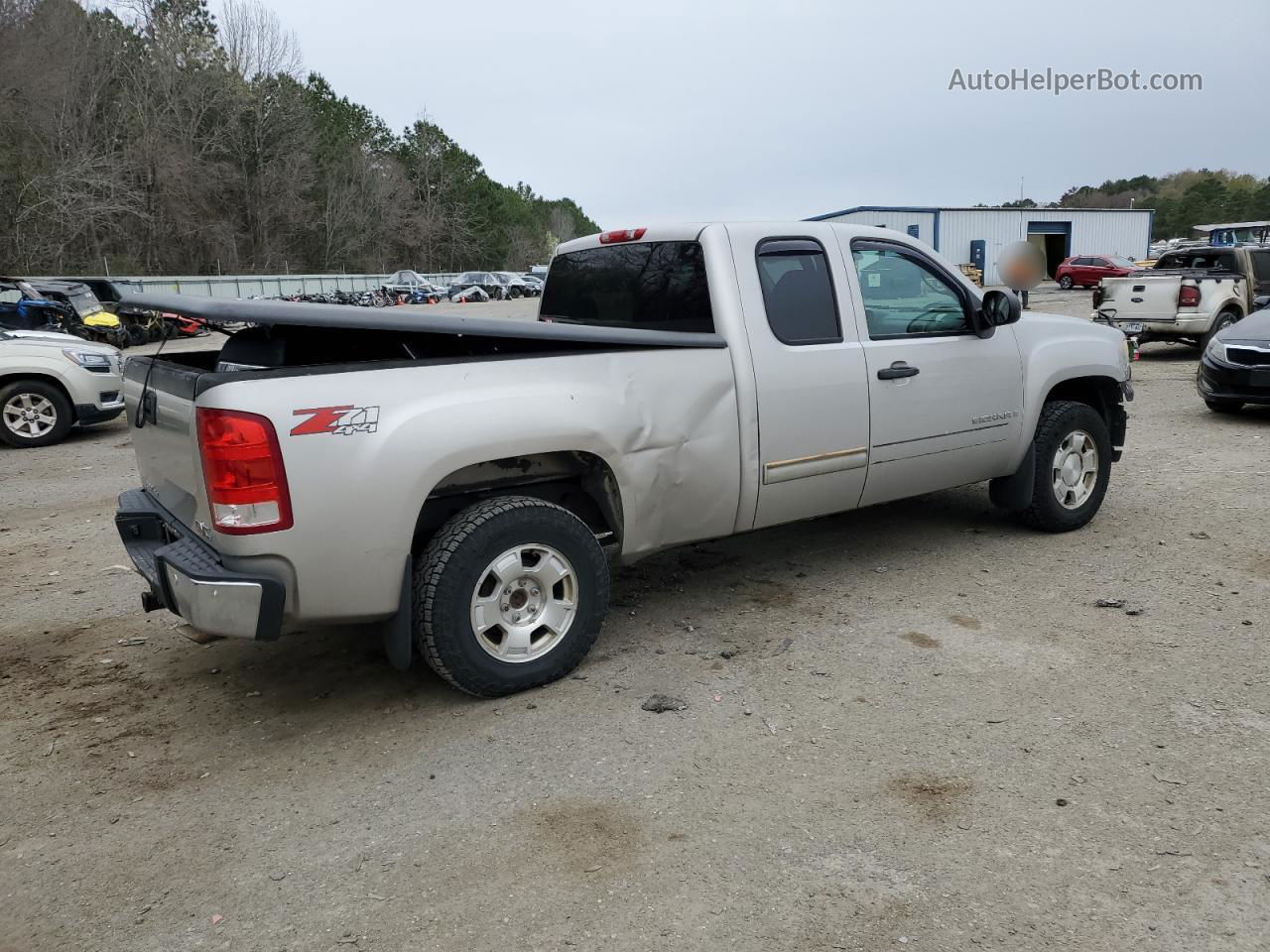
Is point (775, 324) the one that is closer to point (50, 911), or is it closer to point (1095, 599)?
point (1095, 599)

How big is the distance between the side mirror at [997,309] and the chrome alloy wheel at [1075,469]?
0.96 m

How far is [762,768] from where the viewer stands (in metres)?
3.35

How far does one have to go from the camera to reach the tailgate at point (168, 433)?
11.3 feet

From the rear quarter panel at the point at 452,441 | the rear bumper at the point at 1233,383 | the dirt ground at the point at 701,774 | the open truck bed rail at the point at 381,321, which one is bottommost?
the dirt ground at the point at 701,774

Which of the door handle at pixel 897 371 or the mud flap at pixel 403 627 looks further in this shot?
the door handle at pixel 897 371

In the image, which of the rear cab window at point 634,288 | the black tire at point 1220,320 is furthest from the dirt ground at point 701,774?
the black tire at point 1220,320

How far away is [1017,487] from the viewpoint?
575cm

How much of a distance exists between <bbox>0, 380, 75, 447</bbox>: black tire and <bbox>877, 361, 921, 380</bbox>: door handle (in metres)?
9.60

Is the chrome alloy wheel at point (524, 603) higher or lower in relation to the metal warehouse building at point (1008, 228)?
lower

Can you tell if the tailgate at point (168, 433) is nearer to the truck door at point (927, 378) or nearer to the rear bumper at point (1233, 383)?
the truck door at point (927, 378)

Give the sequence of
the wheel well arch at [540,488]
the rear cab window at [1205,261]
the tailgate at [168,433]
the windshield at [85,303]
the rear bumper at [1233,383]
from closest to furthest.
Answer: the tailgate at [168,433] < the wheel well arch at [540,488] < the rear bumper at [1233,383] < the rear cab window at [1205,261] < the windshield at [85,303]

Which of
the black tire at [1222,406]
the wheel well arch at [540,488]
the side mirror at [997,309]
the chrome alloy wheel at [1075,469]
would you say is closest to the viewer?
the wheel well arch at [540,488]

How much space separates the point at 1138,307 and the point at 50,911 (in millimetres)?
16300

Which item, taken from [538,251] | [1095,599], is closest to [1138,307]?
[1095,599]
